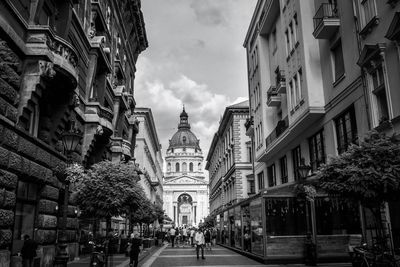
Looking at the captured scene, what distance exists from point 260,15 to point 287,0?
25.3ft

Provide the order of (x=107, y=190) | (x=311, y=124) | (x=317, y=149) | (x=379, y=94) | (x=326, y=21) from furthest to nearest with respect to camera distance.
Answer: (x=311, y=124) → (x=317, y=149) → (x=326, y=21) → (x=379, y=94) → (x=107, y=190)

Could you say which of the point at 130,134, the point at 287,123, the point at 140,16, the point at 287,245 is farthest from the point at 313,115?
the point at 140,16

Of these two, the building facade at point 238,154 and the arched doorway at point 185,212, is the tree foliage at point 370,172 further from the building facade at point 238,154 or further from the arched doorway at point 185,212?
the arched doorway at point 185,212

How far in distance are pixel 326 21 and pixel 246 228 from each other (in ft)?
40.8

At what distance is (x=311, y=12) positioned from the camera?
21859mm

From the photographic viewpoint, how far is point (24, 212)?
13.9 meters

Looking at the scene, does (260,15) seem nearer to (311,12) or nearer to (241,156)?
(311,12)

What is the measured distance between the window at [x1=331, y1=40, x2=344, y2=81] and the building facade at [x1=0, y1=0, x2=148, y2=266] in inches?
450

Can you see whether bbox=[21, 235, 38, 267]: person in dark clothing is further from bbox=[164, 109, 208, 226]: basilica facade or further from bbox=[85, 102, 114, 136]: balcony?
bbox=[164, 109, 208, 226]: basilica facade

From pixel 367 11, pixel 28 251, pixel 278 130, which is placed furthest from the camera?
pixel 278 130

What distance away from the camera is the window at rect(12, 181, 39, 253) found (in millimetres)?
13312

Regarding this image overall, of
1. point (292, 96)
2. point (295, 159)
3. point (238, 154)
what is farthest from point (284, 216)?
point (238, 154)

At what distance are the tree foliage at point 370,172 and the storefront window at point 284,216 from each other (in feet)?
24.9

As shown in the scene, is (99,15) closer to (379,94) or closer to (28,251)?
(28,251)
